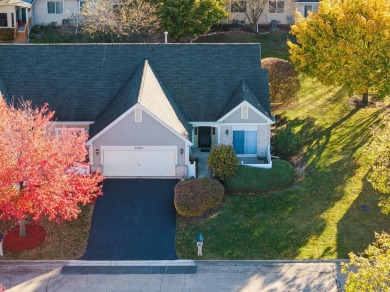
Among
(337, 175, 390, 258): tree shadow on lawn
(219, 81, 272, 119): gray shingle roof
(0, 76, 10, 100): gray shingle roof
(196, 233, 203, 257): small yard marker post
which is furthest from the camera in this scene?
(0, 76, 10, 100): gray shingle roof

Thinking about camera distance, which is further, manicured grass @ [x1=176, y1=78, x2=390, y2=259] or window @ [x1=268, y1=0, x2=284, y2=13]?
window @ [x1=268, y1=0, x2=284, y2=13]

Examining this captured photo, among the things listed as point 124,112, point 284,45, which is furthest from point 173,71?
point 284,45

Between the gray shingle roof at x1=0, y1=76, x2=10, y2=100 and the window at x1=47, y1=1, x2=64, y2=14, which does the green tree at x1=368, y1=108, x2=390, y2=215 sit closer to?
the gray shingle roof at x1=0, y1=76, x2=10, y2=100

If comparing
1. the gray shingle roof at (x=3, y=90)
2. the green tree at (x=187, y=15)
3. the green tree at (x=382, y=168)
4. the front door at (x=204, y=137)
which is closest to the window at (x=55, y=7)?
the green tree at (x=187, y=15)

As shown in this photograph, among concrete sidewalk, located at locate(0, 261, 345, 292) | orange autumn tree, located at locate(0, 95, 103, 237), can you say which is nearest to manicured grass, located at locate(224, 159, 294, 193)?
concrete sidewalk, located at locate(0, 261, 345, 292)

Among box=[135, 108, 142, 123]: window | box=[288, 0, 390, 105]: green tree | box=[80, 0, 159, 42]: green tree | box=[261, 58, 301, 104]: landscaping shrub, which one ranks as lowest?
box=[135, 108, 142, 123]: window

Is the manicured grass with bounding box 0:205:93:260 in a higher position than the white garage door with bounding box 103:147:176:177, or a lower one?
lower
